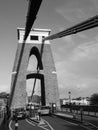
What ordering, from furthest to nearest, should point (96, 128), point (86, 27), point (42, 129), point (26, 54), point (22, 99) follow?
point (26, 54) → point (22, 99) → point (86, 27) → point (42, 129) → point (96, 128)

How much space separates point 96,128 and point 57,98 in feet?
152

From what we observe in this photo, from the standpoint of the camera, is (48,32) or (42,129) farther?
(48,32)

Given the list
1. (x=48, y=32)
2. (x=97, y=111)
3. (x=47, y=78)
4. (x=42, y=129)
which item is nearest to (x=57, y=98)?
(x=47, y=78)

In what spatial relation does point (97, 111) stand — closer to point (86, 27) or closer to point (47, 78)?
point (86, 27)

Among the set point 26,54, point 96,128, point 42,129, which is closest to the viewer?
point 96,128

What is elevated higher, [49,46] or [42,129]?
[49,46]

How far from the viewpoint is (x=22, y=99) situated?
68.1m

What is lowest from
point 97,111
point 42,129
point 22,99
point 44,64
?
point 42,129

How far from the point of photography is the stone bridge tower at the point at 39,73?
6875cm

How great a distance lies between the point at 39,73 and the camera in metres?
72.1

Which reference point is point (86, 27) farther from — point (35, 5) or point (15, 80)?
point (15, 80)

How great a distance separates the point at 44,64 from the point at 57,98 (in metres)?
10.3

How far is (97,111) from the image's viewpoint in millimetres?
36875

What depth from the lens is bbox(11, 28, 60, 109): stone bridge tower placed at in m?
68.8
